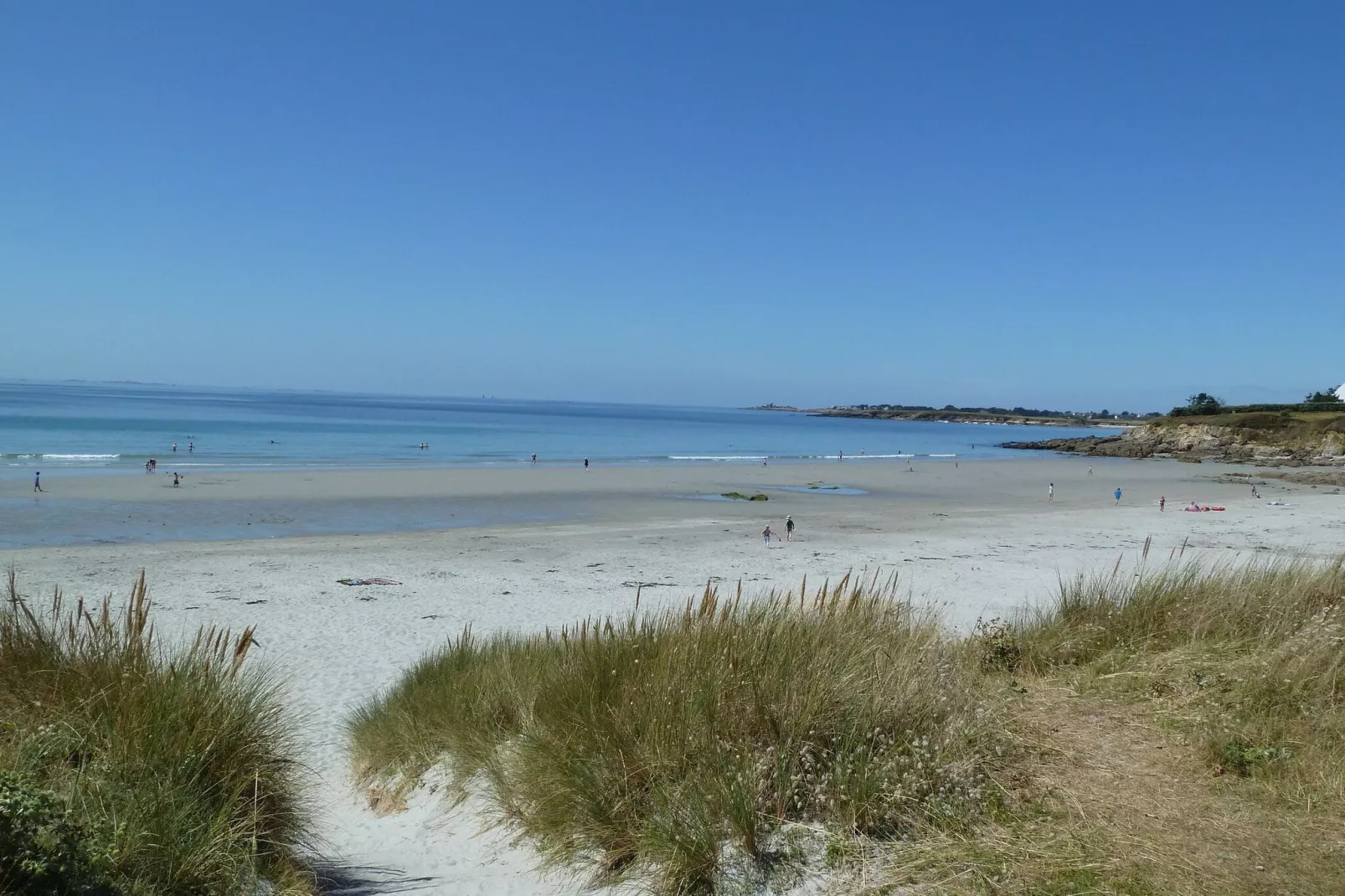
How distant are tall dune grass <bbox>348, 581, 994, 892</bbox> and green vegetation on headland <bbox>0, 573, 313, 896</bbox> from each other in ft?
4.32

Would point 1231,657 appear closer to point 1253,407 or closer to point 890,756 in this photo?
point 890,756

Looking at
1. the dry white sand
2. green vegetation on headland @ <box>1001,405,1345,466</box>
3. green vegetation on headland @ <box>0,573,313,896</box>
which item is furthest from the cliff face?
green vegetation on headland @ <box>0,573,313,896</box>

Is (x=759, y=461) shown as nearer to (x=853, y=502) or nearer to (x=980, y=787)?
(x=853, y=502)

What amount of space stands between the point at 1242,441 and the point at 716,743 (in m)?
84.2

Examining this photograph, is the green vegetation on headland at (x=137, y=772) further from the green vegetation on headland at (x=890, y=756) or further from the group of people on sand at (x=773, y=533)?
the group of people on sand at (x=773, y=533)

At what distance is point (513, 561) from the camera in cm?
2000

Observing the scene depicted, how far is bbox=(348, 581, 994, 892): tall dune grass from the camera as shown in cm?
411

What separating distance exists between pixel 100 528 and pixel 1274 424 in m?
85.0

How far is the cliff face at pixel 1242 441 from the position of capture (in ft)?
215

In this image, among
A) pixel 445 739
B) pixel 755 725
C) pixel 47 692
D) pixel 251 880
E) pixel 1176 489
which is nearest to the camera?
pixel 251 880

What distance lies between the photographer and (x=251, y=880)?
12.1 feet

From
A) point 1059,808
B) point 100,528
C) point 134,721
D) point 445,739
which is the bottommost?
point 100,528

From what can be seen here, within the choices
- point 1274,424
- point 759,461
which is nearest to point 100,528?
point 759,461

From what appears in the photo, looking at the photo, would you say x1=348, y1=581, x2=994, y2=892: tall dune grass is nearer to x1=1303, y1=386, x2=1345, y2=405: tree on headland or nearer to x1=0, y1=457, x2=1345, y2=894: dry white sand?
x1=0, y1=457, x2=1345, y2=894: dry white sand
